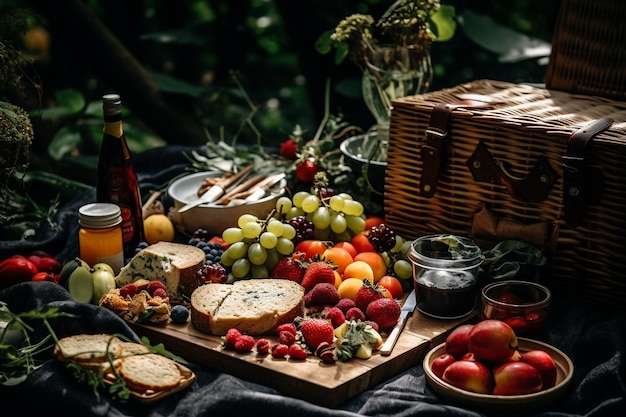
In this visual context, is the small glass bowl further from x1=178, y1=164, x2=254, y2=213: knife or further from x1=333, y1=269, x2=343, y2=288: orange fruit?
x1=178, y1=164, x2=254, y2=213: knife

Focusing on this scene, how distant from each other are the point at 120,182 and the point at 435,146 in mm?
1082

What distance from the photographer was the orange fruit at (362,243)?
8.55ft

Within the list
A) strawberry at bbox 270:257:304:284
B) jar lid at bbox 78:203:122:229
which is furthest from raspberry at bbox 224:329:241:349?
jar lid at bbox 78:203:122:229

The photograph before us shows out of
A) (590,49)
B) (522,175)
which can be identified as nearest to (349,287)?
(522,175)

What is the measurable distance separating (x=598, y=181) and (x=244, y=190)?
125cm

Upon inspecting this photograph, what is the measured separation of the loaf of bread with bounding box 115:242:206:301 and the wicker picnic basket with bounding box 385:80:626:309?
76 cm

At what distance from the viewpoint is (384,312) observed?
7.18 feet

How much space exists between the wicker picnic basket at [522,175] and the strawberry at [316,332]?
686 mm

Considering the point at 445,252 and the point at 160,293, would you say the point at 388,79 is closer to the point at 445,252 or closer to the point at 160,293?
the point at 445,252

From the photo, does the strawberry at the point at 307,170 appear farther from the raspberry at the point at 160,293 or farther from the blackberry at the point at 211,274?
the raspberry at the point at 160,293

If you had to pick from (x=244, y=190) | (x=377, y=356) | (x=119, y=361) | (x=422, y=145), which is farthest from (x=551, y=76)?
(x=119, y=361)

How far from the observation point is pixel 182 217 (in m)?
2.81

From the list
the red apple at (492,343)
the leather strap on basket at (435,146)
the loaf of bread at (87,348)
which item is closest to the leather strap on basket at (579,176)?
the leather strap on basket at (435,146)

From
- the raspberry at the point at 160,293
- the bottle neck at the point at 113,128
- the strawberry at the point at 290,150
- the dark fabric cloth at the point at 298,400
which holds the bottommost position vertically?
the dark fabric cloth at the point at 298,400
